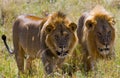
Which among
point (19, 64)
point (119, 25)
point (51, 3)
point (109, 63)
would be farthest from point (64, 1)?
point (109, 63)

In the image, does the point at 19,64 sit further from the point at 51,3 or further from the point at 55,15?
the point at 51,3

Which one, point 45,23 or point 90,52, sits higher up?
point 45,23

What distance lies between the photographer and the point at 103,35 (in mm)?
5836

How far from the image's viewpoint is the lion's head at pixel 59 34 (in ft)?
17.3

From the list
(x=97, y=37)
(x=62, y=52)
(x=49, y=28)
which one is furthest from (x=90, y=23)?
(x=62, y=52)

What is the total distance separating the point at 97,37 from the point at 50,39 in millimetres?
805

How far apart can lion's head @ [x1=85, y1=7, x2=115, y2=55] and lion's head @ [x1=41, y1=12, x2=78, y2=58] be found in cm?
49

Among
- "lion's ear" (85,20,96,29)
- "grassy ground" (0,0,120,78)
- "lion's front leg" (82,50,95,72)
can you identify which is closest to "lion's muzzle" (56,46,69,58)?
"lion's ear" (85,20,96,29)

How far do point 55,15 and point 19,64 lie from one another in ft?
4.11

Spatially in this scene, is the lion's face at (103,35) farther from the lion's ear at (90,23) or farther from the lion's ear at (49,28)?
the lion's ear at (49,28)

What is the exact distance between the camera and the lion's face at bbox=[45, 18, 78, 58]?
5.25 m

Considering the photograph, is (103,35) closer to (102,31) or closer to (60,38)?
(102,31)

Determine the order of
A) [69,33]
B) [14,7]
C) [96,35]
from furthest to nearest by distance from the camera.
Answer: [14,7], [96,35], [69,33]

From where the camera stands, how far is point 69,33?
5.41 m
